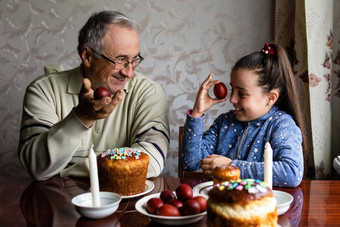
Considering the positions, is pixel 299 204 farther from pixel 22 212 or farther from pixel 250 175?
pixel 22 212

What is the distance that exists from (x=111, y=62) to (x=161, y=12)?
0.90 m

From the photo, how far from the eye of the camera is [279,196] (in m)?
1.15

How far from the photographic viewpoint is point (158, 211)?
99 centimetres

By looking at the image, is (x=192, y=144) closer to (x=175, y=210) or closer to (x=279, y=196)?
(x=279, y=196)

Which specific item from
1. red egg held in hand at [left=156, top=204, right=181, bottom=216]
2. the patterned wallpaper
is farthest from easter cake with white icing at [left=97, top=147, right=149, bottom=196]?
the patterned wallpaper

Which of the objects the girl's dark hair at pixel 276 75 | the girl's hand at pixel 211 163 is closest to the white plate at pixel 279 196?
the girl's hand at pixel 211 163

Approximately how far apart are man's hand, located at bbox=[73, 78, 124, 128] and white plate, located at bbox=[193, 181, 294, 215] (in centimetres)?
42

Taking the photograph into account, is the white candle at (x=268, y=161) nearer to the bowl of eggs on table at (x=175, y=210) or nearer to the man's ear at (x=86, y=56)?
the bowl of eggs on table at (x=175, y=210)

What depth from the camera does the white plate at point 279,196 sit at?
1.04 meters

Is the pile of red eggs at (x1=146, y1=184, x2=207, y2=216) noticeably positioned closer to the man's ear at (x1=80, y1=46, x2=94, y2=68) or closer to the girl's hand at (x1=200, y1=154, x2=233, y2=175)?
the girl's hand at (x1=200, y1=154, x2=233, y2=175)

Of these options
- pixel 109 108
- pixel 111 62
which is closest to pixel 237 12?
pixel 111 62

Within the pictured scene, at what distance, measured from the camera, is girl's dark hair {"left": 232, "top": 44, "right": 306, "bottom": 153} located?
1.69 m

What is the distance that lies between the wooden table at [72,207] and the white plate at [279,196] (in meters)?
0.03

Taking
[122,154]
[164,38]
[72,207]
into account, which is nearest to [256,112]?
[122,154]
